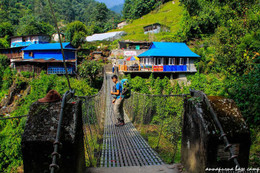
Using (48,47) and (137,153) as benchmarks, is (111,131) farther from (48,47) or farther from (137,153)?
(48,47)

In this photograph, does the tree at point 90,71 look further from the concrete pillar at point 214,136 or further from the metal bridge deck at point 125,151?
the concrete pillar at point 214,136

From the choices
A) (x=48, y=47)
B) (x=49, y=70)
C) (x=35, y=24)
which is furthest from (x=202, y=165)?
(x=35, y=24)

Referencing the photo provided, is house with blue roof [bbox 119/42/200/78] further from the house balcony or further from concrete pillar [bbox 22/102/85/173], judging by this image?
concrete pillar [bbox 22/102/85/173]

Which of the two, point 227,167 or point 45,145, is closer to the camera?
point 45,145

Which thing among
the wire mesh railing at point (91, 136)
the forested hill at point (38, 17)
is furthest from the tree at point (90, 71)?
the wire mesh railing at point (91, 136)

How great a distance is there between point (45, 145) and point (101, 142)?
229 cm

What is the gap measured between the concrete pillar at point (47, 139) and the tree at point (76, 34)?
27856 millimetres

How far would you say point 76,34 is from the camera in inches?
1109

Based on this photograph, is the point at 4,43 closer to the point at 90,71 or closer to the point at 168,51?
the point at 90,71

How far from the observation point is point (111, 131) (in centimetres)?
427

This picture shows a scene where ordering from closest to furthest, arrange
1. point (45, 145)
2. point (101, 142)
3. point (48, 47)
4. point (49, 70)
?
point (45, 145) < point (101, 142) < point (49, 70) < point (48, 47)

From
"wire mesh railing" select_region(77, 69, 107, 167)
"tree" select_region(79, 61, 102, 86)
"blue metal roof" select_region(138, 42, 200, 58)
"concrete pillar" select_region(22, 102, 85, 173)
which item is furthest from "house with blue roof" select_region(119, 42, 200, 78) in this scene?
"concrete pillar" select_region(22, 102, 85, 173)

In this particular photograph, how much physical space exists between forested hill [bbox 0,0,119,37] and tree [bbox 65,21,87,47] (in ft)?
16.5

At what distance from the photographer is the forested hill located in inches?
1263
